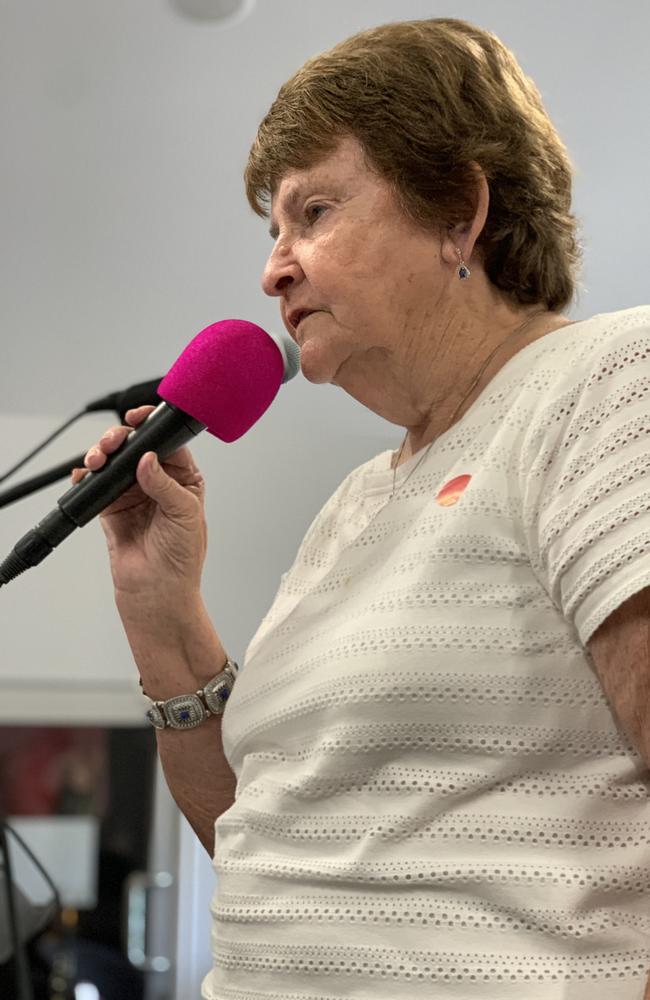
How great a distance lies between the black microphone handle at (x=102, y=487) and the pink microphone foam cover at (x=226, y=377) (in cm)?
2

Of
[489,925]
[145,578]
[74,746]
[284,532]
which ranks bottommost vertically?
[74,746]

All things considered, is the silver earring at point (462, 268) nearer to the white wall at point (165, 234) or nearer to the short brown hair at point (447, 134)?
the short brown hair at point (447, 134)

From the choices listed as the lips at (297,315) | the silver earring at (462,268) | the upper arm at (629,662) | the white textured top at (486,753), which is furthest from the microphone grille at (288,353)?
the upper arm at (629,662)

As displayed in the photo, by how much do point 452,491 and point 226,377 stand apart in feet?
1.17

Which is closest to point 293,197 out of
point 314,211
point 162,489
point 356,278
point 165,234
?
point 314,211

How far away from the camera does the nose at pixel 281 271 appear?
3.98 ft

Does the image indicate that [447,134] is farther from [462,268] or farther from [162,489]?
[162,489]

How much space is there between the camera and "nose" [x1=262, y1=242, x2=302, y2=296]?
1.21m

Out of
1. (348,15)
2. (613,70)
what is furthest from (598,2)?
(348,15)

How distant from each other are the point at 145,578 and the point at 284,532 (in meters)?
2.92

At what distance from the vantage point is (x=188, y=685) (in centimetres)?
143

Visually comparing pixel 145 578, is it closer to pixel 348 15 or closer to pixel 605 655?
pixel 605 655

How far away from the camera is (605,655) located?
2.84 ft

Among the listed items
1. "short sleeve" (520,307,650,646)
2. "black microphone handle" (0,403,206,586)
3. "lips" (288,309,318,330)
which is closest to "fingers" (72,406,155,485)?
"black microphone handle" (0,403,206,586)
